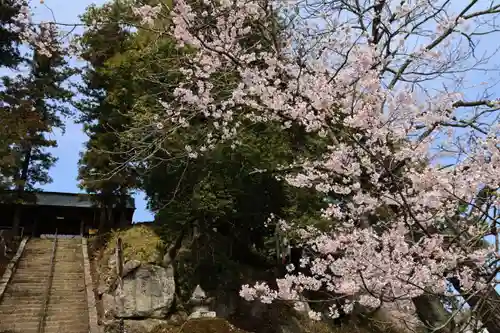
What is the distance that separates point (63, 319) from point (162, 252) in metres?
3.40

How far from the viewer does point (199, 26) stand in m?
4.82

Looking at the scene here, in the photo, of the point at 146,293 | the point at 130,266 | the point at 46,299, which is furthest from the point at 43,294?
the point at 146,293

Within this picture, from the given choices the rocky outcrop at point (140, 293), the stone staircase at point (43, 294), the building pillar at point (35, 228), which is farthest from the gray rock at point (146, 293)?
the building pillar at point (35, 228)

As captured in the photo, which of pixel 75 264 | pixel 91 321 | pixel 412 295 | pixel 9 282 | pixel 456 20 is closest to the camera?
pixel 412 295

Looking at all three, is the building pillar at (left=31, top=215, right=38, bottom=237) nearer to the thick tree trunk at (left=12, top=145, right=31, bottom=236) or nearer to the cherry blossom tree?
the thick tree trunk at (left=12, top=145, right=31, bottom=236)

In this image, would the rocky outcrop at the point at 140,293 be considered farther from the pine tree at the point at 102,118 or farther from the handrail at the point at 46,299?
the pine tree at the point at 102,118

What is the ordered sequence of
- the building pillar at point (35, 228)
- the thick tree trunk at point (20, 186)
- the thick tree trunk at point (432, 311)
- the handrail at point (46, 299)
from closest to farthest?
the thick tree trunk at point (432, 311)
the handrail at point (46, 299)
the thick tree trunk at point (20, 186)
the building pillar at point (35, 228)

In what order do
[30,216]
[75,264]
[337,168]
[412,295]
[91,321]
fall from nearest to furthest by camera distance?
[412,295] < [337,168] < [91,321] < [75,264] < [30,216]

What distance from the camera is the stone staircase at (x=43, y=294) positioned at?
11094 mm

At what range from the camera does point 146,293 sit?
41.0 feet

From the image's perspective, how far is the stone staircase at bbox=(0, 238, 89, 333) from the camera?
11.1m

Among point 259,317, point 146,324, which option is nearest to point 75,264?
point 146,324

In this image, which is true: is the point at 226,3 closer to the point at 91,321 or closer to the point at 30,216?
the point at 91,321

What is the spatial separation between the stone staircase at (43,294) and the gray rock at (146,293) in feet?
3.44
